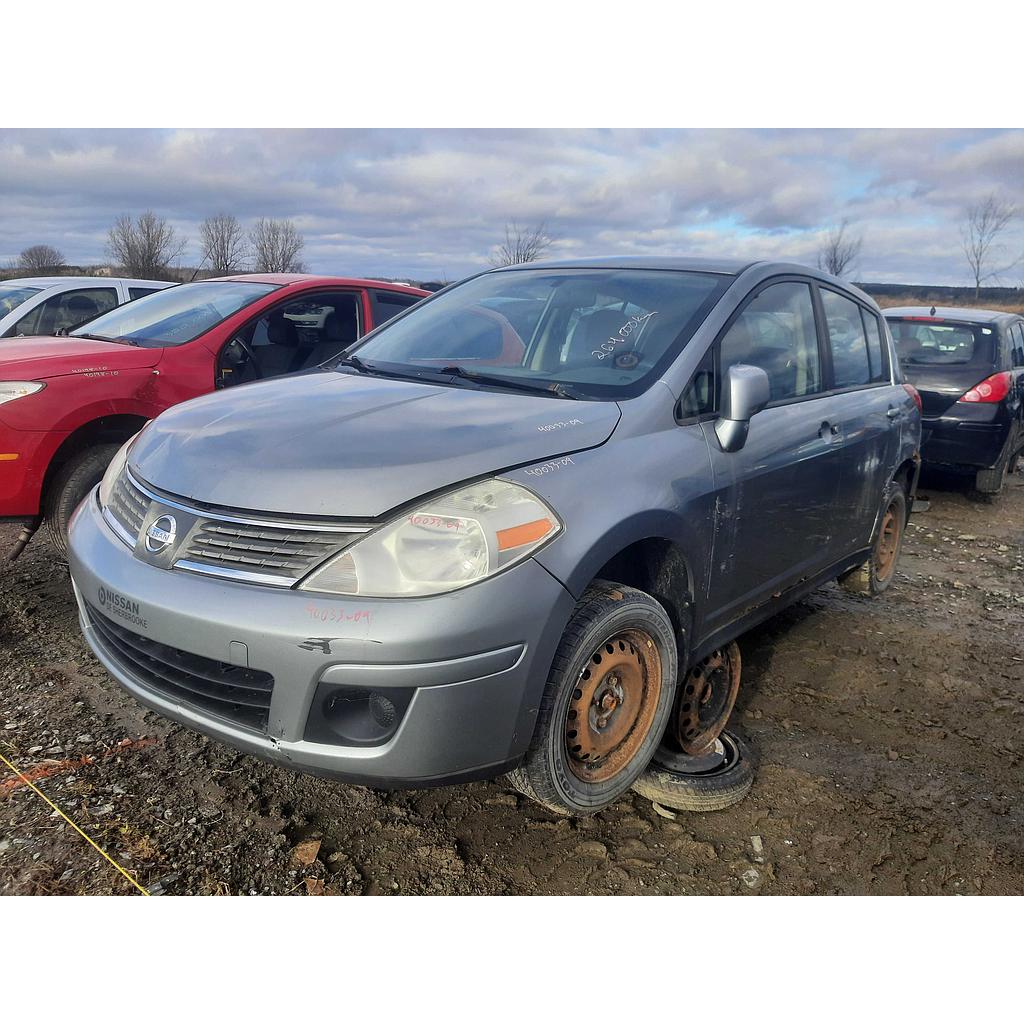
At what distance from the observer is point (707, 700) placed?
3.25 meters

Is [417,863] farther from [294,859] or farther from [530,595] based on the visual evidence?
[530,595]

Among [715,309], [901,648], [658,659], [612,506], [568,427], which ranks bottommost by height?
[901,648]

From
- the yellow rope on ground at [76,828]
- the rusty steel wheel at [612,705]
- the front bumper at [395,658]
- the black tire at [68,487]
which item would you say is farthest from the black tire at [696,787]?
the black tire at [68,487]

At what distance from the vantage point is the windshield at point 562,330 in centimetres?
304

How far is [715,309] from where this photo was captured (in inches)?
124

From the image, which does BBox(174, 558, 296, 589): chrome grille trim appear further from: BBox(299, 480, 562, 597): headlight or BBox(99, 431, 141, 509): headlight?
BBox(99, 431, 141, 509): headlight

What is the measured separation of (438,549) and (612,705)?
832 millimetres

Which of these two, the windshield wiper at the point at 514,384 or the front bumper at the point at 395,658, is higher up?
the windshield wiper at the point at 514,384

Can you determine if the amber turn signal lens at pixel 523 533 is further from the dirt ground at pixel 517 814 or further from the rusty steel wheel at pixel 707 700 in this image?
the rusty steel wheel at pixel 707 700

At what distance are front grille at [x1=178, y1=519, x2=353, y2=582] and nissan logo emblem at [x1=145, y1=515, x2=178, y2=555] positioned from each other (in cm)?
7

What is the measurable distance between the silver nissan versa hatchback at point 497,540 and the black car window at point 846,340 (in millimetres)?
413

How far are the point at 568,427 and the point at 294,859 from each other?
1.49 metres

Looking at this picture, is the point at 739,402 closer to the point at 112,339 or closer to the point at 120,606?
the point at 120,606

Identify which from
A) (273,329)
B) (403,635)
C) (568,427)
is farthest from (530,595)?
(273,329)
